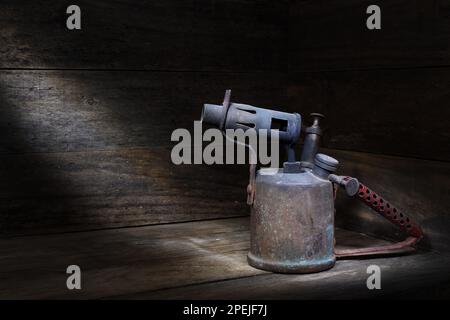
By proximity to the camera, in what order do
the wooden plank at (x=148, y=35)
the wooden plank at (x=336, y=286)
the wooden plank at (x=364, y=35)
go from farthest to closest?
the wooden plank at (x=148, y=35) → the wooden plank at (x=364, y=35) → the wooden plank at (x=336, y=286)

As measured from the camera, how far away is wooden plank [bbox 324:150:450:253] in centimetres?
143

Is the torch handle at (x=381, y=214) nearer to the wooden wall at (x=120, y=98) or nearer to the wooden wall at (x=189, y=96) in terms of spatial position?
the wooden wall at (x=189, y=96)

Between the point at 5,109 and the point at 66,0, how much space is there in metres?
0.28

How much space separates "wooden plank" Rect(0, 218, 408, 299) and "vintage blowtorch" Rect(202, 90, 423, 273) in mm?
51

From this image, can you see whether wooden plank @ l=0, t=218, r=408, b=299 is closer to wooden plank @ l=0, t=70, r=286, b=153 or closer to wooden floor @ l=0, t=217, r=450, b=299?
wooden floor @ l=0, t=217, r=450, b=299

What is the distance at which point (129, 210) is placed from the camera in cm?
172

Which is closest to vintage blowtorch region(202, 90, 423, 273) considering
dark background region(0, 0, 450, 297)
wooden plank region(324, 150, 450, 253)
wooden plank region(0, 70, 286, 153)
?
wooden plank region(324, 150, 450, 253)

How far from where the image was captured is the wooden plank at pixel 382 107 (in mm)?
1418

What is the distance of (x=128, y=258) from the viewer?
4.63 feet

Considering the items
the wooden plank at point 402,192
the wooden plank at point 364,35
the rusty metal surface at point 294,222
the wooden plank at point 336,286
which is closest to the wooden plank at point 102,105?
the wooden plank at point 364,35

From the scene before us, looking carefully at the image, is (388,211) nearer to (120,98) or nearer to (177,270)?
(177,270)

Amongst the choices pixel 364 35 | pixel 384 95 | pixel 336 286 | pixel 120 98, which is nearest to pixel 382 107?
pixel 384 95

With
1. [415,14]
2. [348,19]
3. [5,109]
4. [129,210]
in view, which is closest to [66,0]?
[5,109]

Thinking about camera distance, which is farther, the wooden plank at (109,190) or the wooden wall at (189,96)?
the wooden plank at (109,190)
